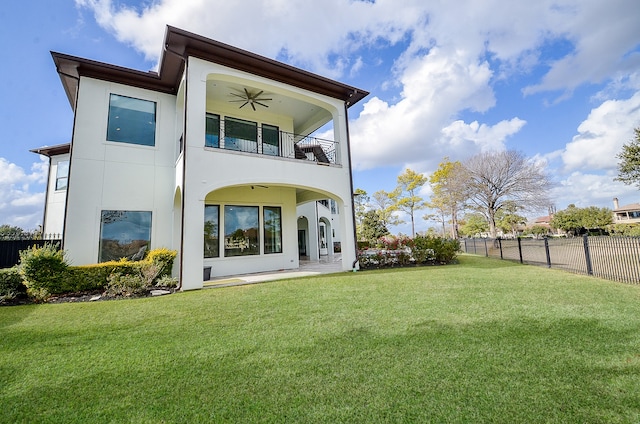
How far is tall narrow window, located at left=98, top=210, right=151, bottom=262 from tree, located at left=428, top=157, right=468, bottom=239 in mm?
23251

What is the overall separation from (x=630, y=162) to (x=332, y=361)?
23.4m

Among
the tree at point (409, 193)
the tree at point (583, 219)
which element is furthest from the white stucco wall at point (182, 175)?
the tree at point (583, 219)

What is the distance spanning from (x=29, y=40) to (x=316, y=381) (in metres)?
12.5

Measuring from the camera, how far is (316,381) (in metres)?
2.62

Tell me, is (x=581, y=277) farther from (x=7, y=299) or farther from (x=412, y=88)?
(x=7, y=299)

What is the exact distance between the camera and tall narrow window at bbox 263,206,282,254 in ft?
37.4

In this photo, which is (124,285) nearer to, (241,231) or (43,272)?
(43,272)

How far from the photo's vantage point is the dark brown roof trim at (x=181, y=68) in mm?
7895

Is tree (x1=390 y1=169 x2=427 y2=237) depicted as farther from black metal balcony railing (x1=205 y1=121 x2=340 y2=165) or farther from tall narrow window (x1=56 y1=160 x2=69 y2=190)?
tall narrow window (x1=56 y1=160 x2=69 y2=190)

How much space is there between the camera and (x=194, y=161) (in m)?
7.76

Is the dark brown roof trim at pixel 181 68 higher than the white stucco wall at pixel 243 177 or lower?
higher

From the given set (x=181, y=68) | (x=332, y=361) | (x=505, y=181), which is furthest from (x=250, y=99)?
(x=505, y=181)

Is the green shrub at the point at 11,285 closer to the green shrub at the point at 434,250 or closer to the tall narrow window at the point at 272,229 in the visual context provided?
the tall narrow window at the point at 272,229

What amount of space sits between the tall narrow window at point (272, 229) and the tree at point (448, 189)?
60.0 feet
